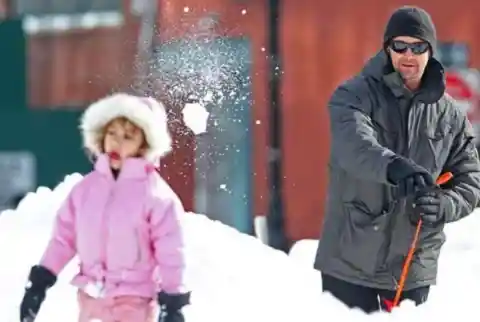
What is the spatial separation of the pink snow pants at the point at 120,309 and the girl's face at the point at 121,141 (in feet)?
1.42

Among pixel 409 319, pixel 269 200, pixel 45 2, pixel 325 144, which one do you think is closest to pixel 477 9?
pixel 325 144

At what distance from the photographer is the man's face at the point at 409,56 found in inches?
129

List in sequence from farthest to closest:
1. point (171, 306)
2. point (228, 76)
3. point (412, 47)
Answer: point (228, 76) < point (412, 47) < point (171, 306)

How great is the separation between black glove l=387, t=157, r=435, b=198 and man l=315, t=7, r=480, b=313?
144 millimetres

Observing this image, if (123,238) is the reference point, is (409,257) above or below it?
below

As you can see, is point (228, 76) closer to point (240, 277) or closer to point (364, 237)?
point (240, 277)

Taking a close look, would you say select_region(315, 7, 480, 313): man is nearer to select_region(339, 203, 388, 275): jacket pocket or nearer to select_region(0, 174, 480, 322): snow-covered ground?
select_region(339, 203, 388, 275): jacket pocket

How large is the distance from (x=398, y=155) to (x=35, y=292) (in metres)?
1.27

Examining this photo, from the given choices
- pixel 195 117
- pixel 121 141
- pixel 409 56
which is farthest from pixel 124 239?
pixel 195 117

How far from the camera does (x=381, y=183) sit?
10.5 feet

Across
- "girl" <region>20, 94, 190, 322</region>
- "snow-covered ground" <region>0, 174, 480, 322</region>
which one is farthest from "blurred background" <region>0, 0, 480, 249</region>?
"girl" <region>20, 94, 190, 322</region>

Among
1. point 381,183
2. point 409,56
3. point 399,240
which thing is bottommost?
point 399,240

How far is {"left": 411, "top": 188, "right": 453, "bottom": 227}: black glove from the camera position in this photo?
3.18m

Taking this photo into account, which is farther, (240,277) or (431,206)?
(240,277)
